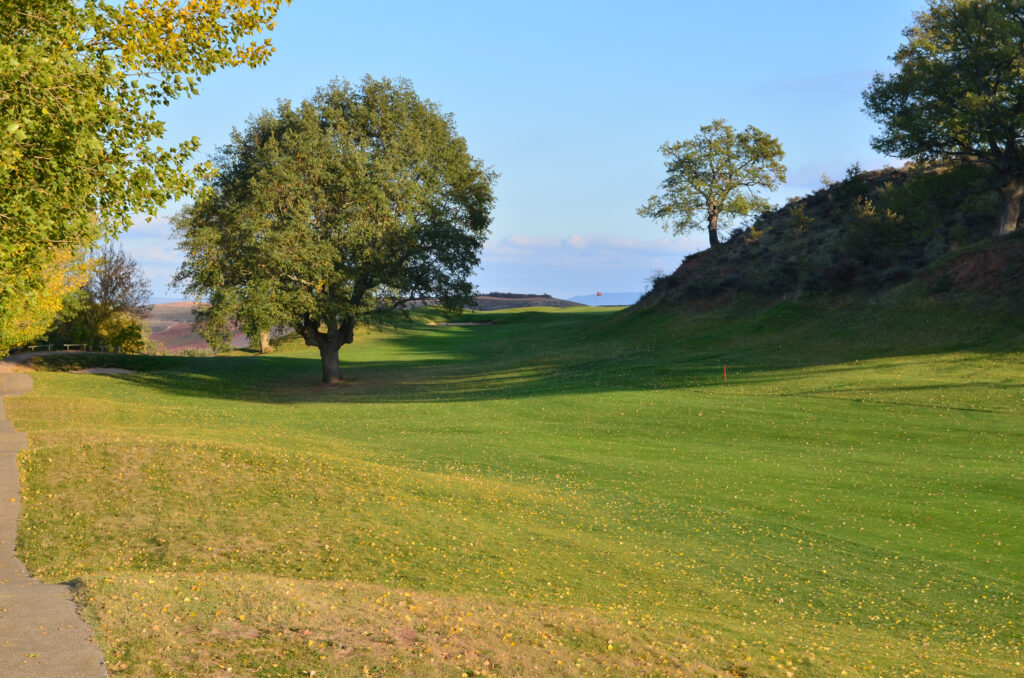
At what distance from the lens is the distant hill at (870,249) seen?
152 feet

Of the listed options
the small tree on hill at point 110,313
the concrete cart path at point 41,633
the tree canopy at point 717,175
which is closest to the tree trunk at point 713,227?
the tree canopy at point 717,175

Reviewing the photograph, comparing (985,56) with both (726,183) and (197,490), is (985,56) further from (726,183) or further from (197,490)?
(197,490)

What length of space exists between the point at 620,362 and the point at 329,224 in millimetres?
18765

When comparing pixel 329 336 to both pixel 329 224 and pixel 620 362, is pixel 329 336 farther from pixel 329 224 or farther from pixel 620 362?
pixel 620 362

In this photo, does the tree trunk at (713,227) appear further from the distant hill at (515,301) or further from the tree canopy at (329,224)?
the distant hill at (515,301)

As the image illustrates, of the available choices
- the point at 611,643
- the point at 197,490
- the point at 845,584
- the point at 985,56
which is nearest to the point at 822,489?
the point at 845,584

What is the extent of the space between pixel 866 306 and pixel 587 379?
728 inches

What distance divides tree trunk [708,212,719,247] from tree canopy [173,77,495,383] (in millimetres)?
36234

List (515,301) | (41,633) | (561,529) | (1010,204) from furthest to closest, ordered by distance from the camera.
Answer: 1. (515,301)
2. (1010,204)
3. (561,529)
4. (41,633)

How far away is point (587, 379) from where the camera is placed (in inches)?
1674

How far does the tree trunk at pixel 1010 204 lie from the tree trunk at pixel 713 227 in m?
31.0

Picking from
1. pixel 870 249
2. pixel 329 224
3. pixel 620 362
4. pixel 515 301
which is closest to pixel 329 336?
pixel 329 224

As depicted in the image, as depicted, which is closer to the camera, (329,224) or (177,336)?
(329,224)

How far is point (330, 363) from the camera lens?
160 ft
